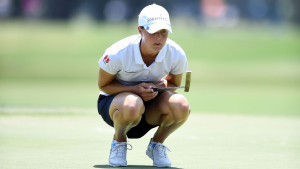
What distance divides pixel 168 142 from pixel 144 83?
158 cm

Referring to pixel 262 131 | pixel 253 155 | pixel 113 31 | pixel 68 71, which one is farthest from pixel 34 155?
pixel 113 31

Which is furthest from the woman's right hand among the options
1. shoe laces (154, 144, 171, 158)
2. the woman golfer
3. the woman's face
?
shoe laces (154, 144, 171, 158)

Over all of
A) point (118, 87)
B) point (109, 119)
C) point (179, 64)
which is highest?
point (179, 64)

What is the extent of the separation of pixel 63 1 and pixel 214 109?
26.4 metres

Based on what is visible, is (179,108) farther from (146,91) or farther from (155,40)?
(155,40)

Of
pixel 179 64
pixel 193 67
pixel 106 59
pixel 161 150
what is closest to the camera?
pixel 106 59

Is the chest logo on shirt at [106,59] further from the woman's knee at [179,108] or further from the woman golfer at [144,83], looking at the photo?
the woman's knee at [179,108]

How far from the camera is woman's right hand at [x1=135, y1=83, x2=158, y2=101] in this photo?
5.97m

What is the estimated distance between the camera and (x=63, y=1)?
37375 mm

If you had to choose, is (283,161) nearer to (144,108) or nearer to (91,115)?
(144,108)

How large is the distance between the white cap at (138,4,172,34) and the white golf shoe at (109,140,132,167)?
105cm

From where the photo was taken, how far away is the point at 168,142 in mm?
7457

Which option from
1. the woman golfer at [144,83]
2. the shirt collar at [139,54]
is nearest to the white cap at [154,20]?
the woman golfer at [144,83]

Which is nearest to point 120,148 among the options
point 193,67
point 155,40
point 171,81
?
point 171,81
